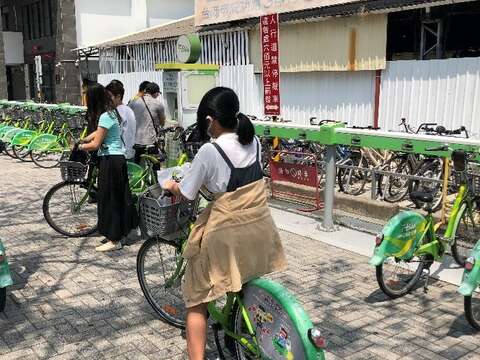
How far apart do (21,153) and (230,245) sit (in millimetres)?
10414

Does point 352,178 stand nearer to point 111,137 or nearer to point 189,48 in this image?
point 111,137

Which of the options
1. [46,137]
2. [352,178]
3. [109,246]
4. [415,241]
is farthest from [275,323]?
[46,137]

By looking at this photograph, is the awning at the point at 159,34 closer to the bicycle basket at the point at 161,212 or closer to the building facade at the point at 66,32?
the building facade at the point at 66,32

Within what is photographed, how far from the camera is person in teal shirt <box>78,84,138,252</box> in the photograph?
5.20 metres

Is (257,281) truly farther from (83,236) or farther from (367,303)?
(83,236)

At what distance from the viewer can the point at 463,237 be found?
5.20 metres

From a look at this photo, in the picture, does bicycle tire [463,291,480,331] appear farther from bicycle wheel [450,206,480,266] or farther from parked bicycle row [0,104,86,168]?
parked bicycle row [0,104,86,168]

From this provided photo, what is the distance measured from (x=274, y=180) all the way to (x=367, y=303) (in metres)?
3.29

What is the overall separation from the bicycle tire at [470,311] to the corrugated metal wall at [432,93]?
5.30 metres

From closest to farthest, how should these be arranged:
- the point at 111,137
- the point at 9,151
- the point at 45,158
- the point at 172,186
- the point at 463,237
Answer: the point at 172,186, the point at 463,237, the point at 111,137, the point at 45,158, the point at 9,151

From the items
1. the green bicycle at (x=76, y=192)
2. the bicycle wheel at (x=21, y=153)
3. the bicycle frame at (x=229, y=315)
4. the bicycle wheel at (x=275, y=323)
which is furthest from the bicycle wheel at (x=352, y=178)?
the bicycle wheel at (x=21, y=153)

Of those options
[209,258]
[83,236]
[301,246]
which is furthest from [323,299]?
[83,236]

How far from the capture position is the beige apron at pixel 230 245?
2746 millimetres

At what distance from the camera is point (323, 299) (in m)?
4.38
